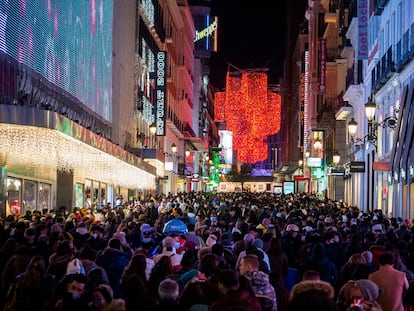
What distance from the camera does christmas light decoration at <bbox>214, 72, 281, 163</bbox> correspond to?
305 ft

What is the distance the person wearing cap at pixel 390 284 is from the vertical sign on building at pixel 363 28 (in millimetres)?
30903

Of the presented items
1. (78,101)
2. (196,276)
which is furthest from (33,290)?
(78,101)

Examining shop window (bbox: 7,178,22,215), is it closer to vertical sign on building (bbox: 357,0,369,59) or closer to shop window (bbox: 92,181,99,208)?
shop window (bbox: 92,181,99,208)

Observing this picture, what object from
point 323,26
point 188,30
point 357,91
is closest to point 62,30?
point 357,91

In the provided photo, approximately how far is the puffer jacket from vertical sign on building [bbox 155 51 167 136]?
177ft

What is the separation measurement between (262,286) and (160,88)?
5509 cm

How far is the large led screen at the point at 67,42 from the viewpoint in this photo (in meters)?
25.9

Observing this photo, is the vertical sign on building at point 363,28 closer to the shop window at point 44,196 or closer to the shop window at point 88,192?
the shop window at point 88,192

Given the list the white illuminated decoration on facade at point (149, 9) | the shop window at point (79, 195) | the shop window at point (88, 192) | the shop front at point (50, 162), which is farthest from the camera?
the white illuminated decoration on facade at point (149, 9)

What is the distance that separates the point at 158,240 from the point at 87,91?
2239 centimetres

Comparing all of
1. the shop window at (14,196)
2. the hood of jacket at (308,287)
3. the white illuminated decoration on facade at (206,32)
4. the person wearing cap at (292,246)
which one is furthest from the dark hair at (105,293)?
the white illuminated decoration on facade at (206,32)

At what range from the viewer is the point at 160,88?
63.7m

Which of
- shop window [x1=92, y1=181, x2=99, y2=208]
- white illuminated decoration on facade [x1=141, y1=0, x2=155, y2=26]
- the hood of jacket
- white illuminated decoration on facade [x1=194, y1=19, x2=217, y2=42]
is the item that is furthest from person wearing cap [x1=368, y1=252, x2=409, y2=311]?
white illuminated decoration on facade [x1=194, y1=19, x2=217, y2=42]

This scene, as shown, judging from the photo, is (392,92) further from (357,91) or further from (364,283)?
(364,283)
